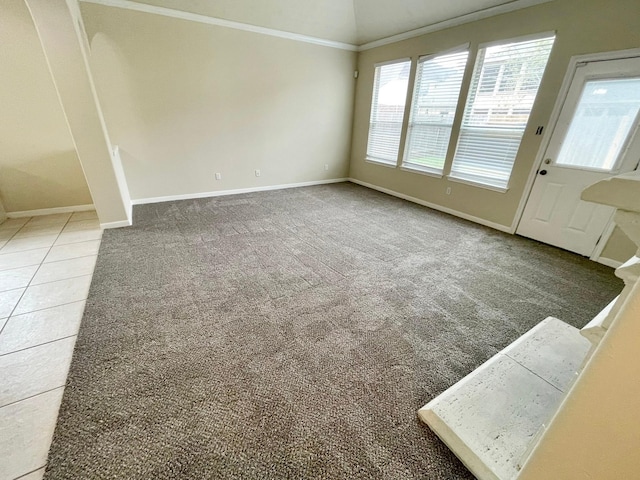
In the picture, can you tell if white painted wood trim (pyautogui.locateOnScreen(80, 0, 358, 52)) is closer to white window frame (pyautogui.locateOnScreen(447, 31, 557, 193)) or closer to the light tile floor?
white window frame (pyautogui.locateOnScreen(447, 31, 557, 193))

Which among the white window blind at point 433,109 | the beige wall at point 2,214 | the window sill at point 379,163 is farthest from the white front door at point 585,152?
the beige wall at point 2,214

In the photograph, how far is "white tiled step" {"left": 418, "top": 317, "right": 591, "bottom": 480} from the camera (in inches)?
43.6

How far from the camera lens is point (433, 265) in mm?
2707

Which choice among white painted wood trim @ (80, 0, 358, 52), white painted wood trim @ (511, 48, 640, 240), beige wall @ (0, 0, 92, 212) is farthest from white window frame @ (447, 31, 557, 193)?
beige wall @ (0, 0, 92, 212)

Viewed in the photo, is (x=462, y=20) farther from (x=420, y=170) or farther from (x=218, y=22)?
(x=218, y=22)

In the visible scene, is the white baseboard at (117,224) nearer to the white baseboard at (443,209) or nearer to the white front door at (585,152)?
the white baseboard at (443,209)

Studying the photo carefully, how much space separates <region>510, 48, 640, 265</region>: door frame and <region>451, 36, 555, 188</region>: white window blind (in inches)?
10.0

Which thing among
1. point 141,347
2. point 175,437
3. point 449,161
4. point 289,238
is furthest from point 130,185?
point 449,161

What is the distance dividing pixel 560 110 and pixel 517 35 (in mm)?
1039

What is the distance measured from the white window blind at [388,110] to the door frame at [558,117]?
7.20 feet

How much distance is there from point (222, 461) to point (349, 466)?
53cm

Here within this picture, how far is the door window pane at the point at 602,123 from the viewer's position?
98.8 inches

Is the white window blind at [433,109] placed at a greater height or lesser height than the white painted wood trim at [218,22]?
lesser

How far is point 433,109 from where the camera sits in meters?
4.17
